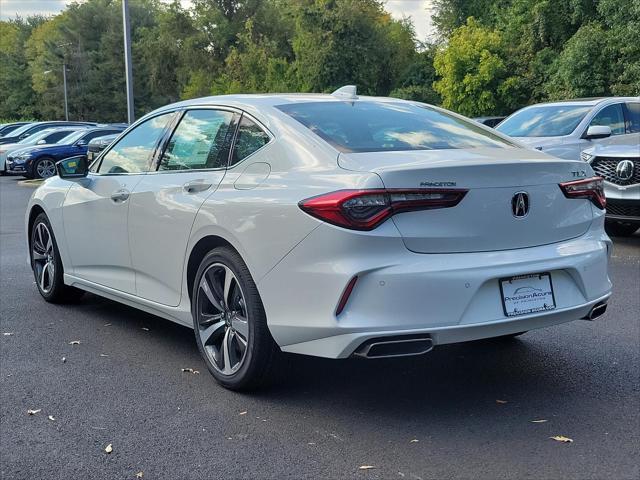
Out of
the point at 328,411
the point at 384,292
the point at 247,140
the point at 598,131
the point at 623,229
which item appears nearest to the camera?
the point at 384,292

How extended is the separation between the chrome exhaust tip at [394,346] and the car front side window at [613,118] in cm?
834

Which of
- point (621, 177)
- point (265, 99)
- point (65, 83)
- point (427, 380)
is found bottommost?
point (427, 380)

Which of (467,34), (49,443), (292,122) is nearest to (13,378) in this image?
(49,443)

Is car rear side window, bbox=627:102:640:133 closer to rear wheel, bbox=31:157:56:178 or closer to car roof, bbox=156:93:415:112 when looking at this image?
car roof, bbox=156:93:415:112

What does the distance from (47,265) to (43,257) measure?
91 mm

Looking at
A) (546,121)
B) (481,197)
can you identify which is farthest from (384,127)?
(546,121)

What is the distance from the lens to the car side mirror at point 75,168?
576cm

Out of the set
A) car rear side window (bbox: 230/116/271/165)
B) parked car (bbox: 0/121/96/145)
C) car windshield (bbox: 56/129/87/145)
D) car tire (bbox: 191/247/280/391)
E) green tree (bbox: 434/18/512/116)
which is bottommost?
car tire (bbox: 191/247/280/391)

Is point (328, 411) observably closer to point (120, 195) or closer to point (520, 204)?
point (520, 204)

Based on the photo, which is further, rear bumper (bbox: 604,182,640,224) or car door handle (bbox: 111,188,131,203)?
rear bumper (bbox: 604,182,640,224)

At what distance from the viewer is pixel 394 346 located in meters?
3.51

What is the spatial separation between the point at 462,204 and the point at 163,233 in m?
1.90

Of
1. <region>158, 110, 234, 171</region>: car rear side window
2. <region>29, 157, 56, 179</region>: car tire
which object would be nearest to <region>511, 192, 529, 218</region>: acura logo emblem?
<region>158, 110, 234, 171</region>: car rear side window

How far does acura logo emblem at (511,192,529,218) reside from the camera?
12.3 ft
